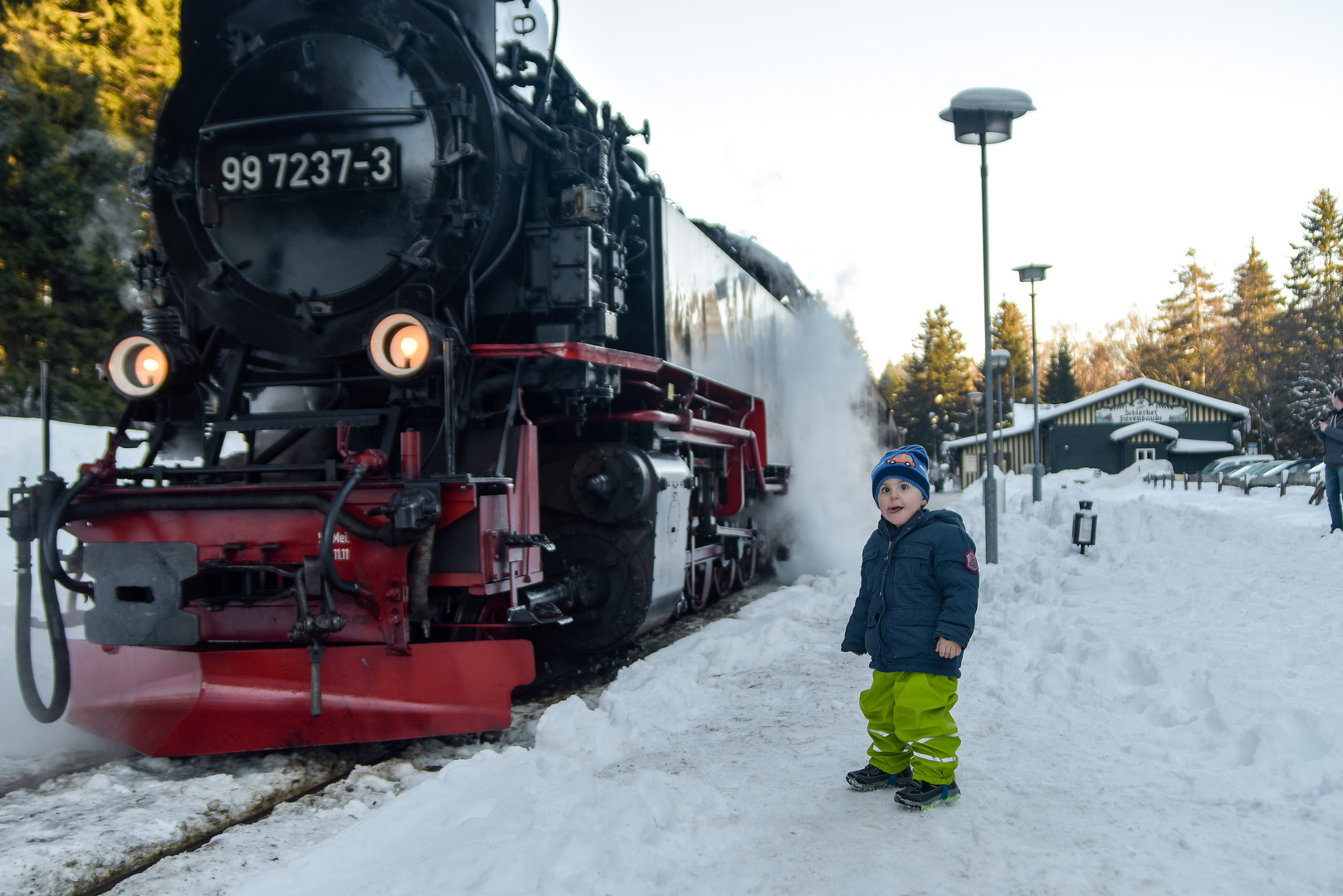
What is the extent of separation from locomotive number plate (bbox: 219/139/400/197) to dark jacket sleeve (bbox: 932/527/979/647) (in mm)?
3171

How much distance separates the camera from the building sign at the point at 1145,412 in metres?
43.4

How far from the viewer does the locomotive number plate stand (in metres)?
5.04

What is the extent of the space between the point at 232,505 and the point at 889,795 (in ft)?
9.86

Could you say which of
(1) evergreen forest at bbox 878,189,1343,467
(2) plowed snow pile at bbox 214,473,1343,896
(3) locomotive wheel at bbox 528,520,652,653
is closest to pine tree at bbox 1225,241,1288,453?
(1) evergreen forest at bbox 878,189,1343,467

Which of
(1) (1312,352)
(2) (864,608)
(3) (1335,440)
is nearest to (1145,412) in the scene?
(1) (1312,352)

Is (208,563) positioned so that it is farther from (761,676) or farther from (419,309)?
(761,676)

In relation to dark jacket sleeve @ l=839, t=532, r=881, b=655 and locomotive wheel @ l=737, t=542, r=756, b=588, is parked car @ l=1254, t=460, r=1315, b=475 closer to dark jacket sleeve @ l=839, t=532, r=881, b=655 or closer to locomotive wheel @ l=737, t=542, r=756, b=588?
Answer: locomotive wheel @ l=737, t=542, r=756, b=588

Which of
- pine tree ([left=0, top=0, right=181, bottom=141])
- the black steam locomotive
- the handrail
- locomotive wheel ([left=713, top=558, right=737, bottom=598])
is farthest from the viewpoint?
pine tree ([left=0, top=0, right=181, bottom=141])

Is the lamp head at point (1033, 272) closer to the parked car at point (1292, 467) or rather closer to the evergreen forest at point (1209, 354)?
the parked car at point (1292, 467)

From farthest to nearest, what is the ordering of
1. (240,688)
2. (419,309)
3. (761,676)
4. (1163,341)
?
1. (1163,341)
2. (761,676)
3. (419,309)
4. (240,688)

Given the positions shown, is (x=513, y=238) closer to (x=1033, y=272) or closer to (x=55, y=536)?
(x=55, y=536)

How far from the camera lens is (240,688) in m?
4.48

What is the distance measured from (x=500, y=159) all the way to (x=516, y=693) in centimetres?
296

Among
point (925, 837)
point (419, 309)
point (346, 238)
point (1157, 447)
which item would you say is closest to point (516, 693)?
point (419, 309)
